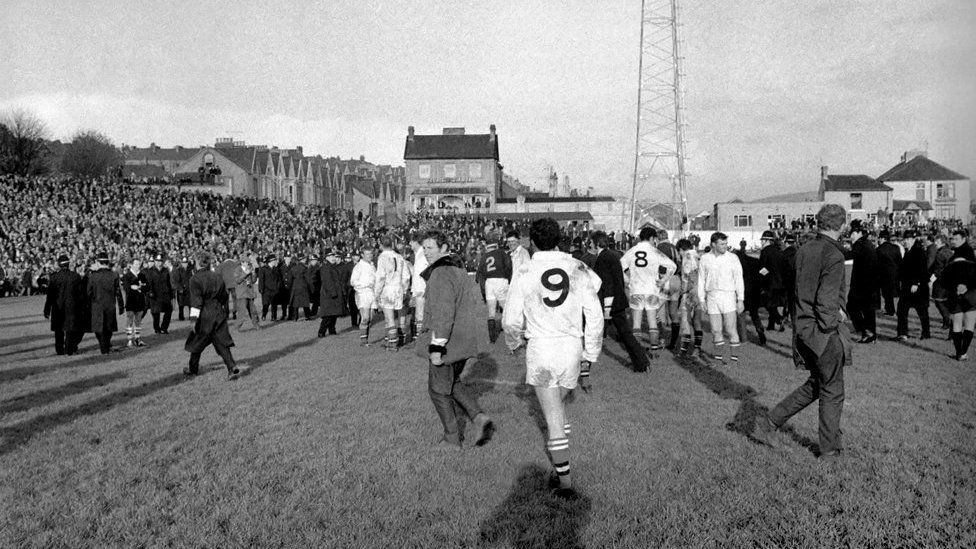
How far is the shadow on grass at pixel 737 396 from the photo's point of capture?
258 inches

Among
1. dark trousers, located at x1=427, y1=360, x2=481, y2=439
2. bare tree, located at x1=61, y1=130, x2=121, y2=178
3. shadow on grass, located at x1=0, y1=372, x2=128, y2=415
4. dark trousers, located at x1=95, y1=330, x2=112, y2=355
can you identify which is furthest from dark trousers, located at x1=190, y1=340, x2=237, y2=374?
bare tree, located at x1=61, y1=130, x2=121, y2=178

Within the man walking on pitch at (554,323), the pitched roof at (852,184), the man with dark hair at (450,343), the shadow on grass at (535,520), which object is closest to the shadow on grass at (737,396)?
the man walking on pitch at (554,323)

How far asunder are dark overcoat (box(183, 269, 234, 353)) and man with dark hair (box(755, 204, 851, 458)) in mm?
7808

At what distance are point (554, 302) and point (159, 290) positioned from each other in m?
14.9

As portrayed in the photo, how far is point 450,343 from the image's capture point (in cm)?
641

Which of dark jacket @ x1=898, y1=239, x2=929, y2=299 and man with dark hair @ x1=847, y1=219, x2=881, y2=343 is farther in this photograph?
dark jacket @ x1=898, y1=239, x2=929, y2=299

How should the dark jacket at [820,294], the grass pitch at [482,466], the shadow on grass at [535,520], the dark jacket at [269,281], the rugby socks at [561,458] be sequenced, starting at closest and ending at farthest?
1. the shadow on grass at [535,520]
2. the grass pitch at [482,466]
3. the rugby socks at [561,458]
4. the dark jacket at [820,294]
5. the dark jacket at [269,281]

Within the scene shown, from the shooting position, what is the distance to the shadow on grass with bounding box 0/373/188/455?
7.12 meters

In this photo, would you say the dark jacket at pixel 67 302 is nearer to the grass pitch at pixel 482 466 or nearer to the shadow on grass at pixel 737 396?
the grass pitch at pixel 482 466

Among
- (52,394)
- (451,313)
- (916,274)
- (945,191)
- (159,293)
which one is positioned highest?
(945,191)

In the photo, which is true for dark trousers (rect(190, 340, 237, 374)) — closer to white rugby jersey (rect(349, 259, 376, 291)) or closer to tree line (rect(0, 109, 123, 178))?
white rugby jersey (rect(349, 259, 376, 291))

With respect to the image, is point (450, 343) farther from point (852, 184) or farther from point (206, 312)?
point (852, 184)

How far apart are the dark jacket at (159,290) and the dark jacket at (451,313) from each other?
1296cm

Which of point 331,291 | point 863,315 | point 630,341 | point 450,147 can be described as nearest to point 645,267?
point 630,341
